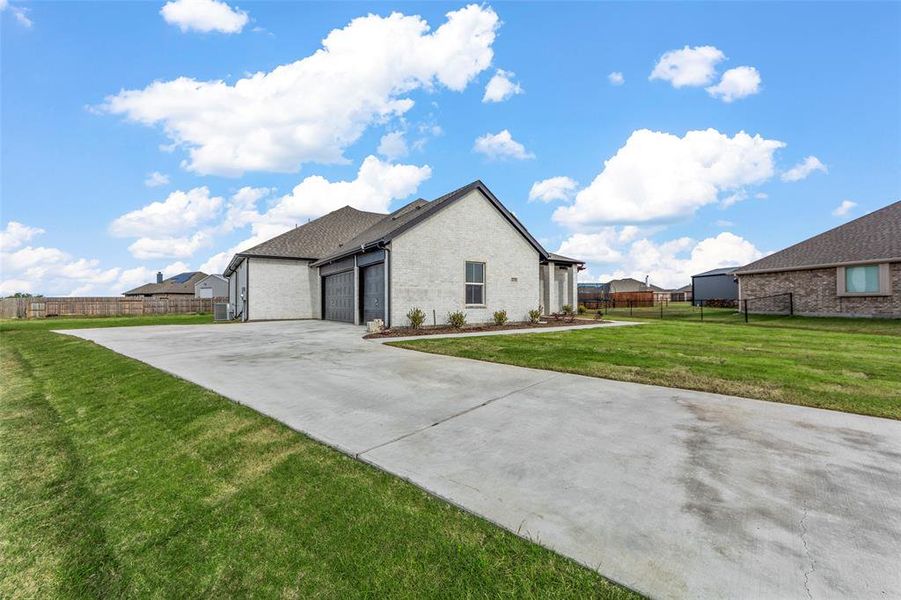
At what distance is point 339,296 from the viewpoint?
20.0 m

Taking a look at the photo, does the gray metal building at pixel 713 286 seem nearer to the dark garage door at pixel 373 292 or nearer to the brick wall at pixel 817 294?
the brick wall at pixel 817 294

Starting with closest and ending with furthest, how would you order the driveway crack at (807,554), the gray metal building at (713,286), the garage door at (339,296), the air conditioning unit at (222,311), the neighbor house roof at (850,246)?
1. the driveway crack at (807,554)
2. the neighbor house roof at (850,246)
3. the garage door at (339,296)
4. the air conditioning unit at (222,311)
5. the gray metal building at (713,286)

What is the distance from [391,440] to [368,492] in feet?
3.16

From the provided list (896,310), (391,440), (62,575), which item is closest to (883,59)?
(896,310)

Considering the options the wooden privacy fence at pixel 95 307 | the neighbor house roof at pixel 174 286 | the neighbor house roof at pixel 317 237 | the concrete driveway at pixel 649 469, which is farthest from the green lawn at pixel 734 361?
the neighbor house roof at pixel 174 286

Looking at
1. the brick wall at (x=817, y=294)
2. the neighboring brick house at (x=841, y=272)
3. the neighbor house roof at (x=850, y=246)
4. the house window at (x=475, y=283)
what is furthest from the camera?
the neighbor house roof at (x=850, y=246)

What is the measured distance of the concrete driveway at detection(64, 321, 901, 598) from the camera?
1973 millimetres

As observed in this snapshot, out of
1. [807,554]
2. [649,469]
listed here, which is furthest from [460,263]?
[807,554]

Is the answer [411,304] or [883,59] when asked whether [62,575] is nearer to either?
[411,304]

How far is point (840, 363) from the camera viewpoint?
703cm

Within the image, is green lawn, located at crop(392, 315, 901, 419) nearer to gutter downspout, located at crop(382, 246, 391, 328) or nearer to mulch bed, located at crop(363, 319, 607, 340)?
mulch bed, located at crop(363, 319, 607, 340)

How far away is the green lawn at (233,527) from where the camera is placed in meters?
1.97

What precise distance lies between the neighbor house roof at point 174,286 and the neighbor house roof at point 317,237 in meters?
40.4

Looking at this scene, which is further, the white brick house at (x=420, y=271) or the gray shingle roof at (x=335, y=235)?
the gray shingle roof at (x=335, y=235)
